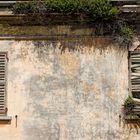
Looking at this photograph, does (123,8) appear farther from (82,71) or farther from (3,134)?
(3,134)

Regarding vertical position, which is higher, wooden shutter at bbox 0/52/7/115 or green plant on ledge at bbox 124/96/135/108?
wooden shutter at bbox 0/52/7/115

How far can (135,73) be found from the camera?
43.6 feet

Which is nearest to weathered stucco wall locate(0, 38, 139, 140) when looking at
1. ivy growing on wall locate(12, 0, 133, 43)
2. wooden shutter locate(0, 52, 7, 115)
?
wooden shutter locate(0, 52, 7, 115)

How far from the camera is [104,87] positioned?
13320 mm

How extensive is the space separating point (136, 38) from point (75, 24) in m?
1.52

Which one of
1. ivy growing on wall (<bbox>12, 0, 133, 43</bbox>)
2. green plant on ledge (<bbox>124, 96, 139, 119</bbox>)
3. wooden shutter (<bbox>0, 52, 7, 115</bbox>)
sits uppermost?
ivy growing on wall (<bbox>12, 0, 133, 43</bbox>)

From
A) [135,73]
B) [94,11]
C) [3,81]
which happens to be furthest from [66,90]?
[94,11]

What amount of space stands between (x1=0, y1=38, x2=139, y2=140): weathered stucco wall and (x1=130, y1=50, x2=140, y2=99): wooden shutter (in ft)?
0.51

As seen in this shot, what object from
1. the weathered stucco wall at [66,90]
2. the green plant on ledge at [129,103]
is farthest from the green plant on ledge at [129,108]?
the weathered stucco wall at [66,90]

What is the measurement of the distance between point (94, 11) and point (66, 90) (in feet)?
6.56

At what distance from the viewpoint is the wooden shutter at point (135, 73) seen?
1324cm

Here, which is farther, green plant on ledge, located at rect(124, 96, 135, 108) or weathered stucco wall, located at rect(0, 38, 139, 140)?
weathered stucco wall, located at rect(0, 38, 139, 140)

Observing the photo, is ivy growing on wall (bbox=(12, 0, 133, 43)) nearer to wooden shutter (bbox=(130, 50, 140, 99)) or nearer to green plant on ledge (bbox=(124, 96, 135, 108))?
wooden shutter (bbox=(130, 50, 140, 99))

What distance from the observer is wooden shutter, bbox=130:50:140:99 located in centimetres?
1324
